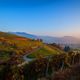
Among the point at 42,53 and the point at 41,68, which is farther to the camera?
the point at 42,53

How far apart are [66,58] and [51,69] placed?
15.0 ft

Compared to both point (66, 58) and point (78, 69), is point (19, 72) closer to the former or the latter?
point (78, 69)

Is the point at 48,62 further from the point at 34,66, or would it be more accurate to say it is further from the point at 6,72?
the point at 6,72

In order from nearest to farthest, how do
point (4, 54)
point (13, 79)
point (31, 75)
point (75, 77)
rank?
point (13, 79) < point (75, 77) < point (31, 75) < point (4, 54)

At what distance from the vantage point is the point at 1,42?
165 ft

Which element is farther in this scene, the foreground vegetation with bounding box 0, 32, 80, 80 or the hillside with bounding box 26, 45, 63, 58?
the hillside with bounding box 26, 45, 63, 58

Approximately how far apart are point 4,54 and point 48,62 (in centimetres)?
1051

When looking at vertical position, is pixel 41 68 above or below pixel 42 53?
below

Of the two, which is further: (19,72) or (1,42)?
(1,42)

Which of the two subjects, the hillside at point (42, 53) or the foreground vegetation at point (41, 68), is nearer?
the foreground vegetation at point (41, 68)

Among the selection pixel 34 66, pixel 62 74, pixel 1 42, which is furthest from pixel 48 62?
pixel 1 42

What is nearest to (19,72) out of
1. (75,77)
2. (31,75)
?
(31,75)

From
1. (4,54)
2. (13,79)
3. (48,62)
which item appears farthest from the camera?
(4,54)

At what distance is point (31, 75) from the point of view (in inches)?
1117
